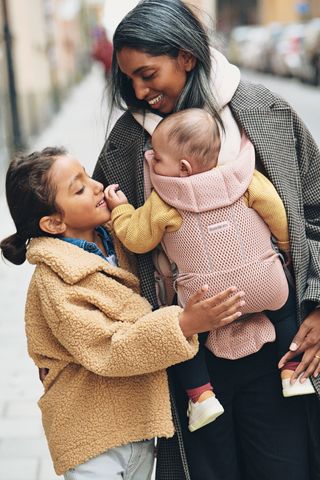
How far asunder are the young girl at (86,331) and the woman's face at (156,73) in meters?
0.27

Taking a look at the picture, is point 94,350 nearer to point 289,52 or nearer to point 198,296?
point 198,296

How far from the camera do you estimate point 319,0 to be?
42094mm

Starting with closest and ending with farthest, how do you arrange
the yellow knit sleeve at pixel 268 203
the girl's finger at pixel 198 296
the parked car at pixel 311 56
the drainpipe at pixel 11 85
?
the girl's finger at pixel 198 296 → the yellow knit sleeve at pixel 268 203 → the drainpipe at pixel 11 85 → the parked car at pixel 311 56

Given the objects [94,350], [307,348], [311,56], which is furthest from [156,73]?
[311,56]

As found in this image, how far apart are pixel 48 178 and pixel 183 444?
84 cm

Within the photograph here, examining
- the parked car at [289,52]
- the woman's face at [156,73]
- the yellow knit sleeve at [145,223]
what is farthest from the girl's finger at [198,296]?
the parked car at [289,52]

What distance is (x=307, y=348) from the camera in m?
2.22

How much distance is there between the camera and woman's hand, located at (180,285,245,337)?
201cm

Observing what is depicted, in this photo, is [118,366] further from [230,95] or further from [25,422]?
[25,422]

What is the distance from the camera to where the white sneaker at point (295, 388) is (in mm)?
2197

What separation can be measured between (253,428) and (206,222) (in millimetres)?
646

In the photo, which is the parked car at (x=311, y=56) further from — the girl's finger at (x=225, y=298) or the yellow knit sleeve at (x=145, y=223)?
the girl's finger at (x=225, y=298)

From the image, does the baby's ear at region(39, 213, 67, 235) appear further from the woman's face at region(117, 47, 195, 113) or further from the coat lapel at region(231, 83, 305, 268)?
the coat lapel at region(231, 83, 305, 268)

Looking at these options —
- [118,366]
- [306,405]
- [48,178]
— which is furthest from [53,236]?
[306,405]
